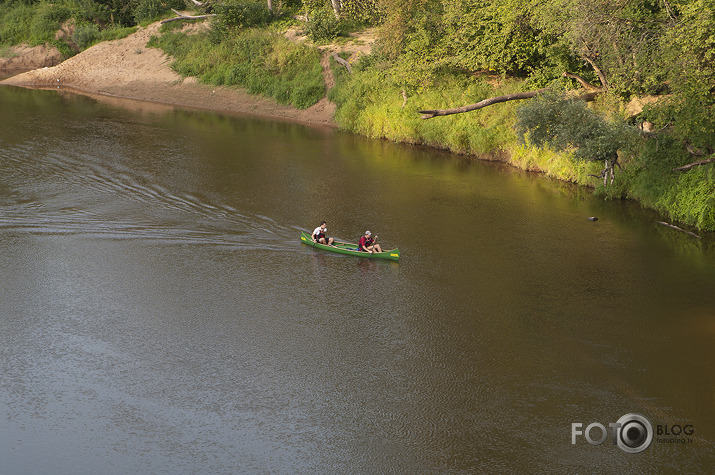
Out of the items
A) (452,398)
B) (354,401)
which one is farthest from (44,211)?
(452,398)

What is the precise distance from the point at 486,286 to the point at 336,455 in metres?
9.65

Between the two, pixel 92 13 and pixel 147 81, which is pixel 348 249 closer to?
pixel 147 81

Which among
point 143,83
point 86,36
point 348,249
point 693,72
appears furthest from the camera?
Answer: point 86,36

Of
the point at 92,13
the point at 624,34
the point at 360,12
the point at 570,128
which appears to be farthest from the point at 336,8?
the point at 570,128

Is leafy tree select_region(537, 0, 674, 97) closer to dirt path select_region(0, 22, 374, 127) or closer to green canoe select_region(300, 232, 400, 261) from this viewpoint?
green canoe select_region(300, 232, 400, 261)

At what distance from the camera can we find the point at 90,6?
66188mm

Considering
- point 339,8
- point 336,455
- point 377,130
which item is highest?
point 339,8

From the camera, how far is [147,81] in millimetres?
56125

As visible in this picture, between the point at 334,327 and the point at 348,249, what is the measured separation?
5608 mm

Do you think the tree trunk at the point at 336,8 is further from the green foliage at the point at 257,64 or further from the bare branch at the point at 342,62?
the bare branch at the point at 342,62

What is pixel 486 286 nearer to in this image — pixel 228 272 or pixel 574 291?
pixel 574 291

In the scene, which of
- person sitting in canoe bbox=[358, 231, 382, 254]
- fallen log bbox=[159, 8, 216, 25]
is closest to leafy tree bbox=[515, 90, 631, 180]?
person sitting in canoe bbox=[358, 231, 382, 254]

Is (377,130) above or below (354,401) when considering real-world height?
above

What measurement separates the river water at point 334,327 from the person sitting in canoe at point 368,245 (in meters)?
0.56
